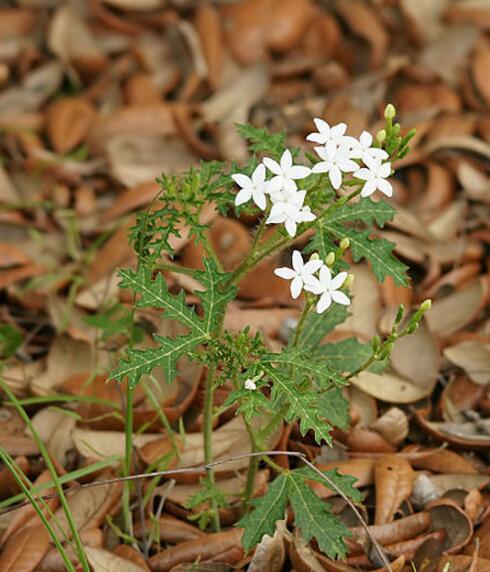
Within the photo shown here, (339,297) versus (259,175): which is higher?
(259,175)

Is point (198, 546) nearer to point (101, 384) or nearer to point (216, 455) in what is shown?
point (216, 455)

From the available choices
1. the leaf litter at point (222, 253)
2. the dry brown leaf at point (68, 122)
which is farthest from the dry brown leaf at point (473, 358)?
the dry brown leaf at point (68, 122)

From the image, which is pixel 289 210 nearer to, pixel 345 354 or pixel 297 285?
pixel 297 285

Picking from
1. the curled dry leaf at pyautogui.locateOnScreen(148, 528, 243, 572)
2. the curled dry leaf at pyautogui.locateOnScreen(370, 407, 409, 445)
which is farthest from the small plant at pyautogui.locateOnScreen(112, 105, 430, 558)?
the curled dry leaf at pyautogui.locateOnScreen(370, 407, 409, 445)

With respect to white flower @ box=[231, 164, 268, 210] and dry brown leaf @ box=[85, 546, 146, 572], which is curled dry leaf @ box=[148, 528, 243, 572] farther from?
white flower @ box=[231, 164, 268, 210]

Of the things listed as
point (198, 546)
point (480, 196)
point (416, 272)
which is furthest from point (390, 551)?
point (480, 196)

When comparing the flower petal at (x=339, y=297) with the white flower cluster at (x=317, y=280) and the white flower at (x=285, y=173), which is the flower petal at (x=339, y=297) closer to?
the white flower cluster at (x=317, y=280)

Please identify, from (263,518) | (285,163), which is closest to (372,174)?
(285,163)

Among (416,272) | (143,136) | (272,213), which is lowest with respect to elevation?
(416,272)
